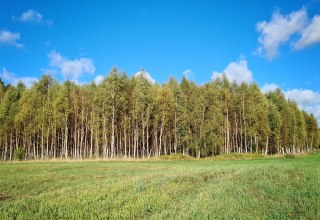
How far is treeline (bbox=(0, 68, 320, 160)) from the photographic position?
6406 centimetres

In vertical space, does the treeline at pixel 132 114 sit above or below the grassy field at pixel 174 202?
above

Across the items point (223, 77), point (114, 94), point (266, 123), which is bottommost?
point (266, 123)

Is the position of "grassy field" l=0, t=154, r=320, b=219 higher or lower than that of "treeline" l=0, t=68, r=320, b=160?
lower

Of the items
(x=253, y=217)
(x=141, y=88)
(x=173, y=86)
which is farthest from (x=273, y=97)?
(x=253, y=217)

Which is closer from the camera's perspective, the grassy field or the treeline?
the grassy field

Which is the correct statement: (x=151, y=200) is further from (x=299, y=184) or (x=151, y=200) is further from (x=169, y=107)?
(x=169, y=107)

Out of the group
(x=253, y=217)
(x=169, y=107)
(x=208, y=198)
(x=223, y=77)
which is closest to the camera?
(x=253, y=217)

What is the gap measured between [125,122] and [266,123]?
122ft

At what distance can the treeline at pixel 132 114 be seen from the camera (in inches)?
2522

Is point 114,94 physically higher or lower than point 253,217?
higher

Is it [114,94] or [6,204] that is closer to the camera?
[6,204]

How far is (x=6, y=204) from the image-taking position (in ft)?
37.6

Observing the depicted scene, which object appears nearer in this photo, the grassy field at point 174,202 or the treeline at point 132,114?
the grassy field at point 174,202

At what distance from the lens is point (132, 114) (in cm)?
6431
